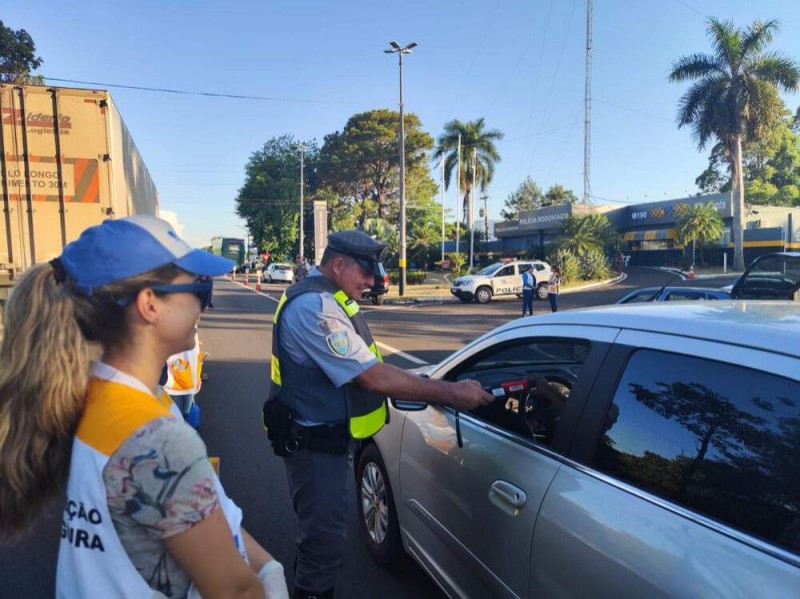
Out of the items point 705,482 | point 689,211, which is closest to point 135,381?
point 705,482

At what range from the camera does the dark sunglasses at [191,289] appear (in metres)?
1.23

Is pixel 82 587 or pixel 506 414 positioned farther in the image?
pixel 506 414

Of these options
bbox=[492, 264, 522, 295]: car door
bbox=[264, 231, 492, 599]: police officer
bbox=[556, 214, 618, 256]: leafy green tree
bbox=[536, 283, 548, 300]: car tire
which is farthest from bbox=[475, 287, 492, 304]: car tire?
bbox=[264, 231, 492, 599]: police officer

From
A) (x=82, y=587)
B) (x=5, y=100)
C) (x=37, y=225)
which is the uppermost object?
(x=5, y=100)

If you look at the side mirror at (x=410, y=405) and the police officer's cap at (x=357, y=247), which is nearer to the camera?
the police officer's cap at (x=357, y=247)

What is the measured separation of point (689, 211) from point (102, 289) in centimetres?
4182

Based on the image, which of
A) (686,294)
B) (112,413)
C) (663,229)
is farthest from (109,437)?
(663,229)

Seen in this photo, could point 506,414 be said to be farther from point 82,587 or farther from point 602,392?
point 82,587

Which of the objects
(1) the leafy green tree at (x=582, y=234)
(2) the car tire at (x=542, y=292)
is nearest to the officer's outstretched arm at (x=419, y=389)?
(2) the car tire at (x=542, y=292)

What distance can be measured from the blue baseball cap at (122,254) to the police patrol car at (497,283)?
→ 72.3 feet

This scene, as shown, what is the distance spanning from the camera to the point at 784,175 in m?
61.4

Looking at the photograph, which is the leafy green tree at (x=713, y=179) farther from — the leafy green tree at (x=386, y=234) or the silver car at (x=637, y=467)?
the silver car at (x=637, y=467)

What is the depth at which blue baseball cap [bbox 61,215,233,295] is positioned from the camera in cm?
121

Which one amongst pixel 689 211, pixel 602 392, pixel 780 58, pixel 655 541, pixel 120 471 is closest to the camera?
pixel 120 471
